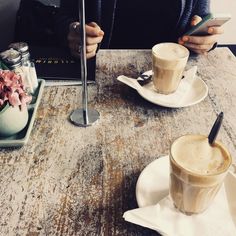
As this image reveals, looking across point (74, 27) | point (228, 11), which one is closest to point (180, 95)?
point (74, 27)

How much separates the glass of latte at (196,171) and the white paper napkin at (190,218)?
0.05ft

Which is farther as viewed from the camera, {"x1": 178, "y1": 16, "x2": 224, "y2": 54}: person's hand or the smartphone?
{"x1": 178, "y1": 16, "x2": 224, "y2": 54}: person's hand

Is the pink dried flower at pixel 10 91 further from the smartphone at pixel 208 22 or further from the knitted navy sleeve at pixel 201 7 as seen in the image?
the knitted navy sleeve at pixel 201 7

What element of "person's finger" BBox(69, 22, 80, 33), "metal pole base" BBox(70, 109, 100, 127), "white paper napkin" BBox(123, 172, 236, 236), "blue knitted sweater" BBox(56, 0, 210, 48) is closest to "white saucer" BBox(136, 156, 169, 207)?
"white paper napkin" BBox(123, 172, 236, 236)

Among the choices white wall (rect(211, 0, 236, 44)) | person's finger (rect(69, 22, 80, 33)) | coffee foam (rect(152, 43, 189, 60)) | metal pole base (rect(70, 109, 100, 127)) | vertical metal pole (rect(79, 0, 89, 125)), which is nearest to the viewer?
vertical metal pole (rect(79, 0, 89, 125))

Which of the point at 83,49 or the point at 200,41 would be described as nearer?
the point at 83,49

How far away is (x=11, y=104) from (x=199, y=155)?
15.2 inches

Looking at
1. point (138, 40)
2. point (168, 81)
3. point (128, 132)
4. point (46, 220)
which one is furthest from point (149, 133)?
point (138, 40)

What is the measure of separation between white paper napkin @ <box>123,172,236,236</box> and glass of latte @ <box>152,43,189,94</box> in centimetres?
37

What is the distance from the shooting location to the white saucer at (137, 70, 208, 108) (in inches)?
32.0

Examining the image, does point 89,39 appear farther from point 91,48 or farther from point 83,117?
point 83,117

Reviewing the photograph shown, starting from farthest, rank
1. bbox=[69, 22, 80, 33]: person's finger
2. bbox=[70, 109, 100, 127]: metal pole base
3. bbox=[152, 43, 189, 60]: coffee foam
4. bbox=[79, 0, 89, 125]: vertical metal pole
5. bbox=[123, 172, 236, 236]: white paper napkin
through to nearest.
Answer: bbox=[69, 22, 80, 33]: person's finger < bbox=[152, 43, 189, 60]: coffee foam < bbox=[70, 109, 100, 127]: metal pole base < bbox=[79, 0, 89, 125]: vertical metal pole < bbox=[123, 172, 236, 236]: white paper napkin

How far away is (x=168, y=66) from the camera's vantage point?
0.83 metres

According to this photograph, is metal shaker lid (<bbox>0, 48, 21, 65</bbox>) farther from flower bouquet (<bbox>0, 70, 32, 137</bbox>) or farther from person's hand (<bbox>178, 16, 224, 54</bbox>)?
person's hand (<bbox>178, 16, 224, 54</bbox>)
